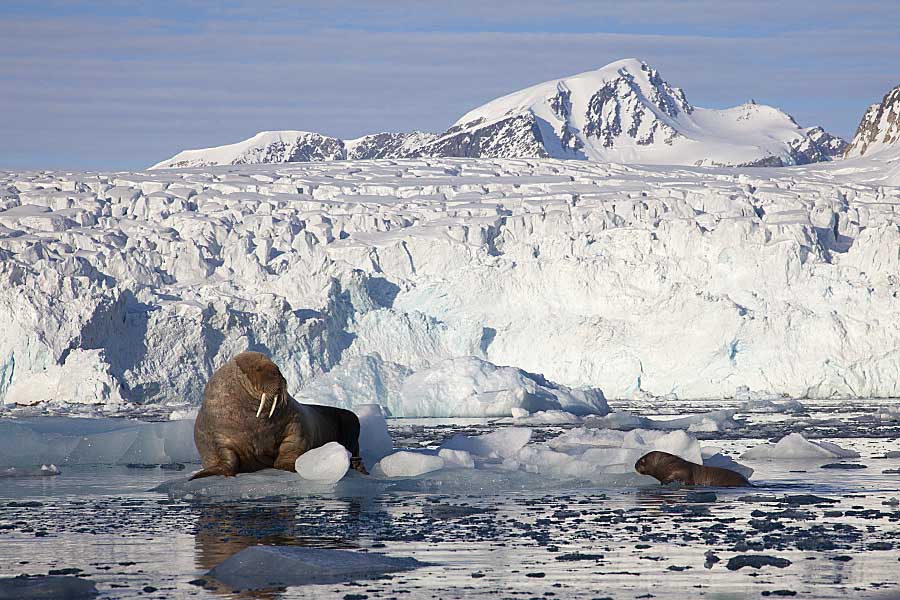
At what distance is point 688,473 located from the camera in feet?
30.3

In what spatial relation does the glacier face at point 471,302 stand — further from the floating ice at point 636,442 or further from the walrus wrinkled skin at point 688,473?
the walrus wrinkled skin at point 688,473

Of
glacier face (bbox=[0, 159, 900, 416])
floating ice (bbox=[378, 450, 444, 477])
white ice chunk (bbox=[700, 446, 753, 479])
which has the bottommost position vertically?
white ice chunk (bbox=[700, 446, 753, 479])

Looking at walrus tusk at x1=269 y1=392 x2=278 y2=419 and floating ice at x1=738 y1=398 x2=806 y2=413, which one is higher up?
walrus tusk at x1=269 y1=392 x2=278 y2=419

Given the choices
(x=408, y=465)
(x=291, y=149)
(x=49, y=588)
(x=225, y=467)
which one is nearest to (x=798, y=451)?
(x=408, y=465)

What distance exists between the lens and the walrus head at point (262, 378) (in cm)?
855

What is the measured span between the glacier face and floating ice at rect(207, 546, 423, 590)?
17.8 metres

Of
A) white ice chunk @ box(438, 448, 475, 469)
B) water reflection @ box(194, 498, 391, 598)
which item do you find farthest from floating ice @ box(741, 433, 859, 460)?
water reflection @ box(194, 498, 391, 598)

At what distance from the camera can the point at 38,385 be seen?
97.1ft

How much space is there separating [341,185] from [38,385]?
1844cm

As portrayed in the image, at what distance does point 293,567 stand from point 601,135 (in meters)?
105

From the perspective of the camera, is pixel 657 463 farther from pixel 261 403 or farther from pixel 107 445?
pixel 107 445

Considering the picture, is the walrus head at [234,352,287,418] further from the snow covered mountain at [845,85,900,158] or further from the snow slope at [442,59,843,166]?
the snow slope at [442,59,843,166]

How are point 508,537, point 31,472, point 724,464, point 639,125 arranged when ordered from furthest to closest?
point 639,125, point 31,472, point 724,464, point 508,537

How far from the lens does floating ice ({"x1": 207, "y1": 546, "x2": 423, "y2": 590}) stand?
16.7 ft
